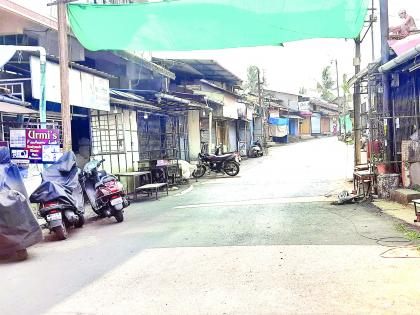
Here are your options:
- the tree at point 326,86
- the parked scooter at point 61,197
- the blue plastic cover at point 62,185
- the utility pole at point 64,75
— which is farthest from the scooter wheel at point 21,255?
the tree at point 326,86

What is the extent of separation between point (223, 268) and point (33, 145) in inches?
213

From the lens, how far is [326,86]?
72562 mm

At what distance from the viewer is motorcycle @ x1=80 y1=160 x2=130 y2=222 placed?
9.02 metres

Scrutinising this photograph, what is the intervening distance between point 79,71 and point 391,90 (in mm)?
7928

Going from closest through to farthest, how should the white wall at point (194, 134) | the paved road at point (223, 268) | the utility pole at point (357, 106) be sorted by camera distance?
the paved road at point (223, 268)
the utility pole at point (357, 106)
the white wall at point (194, 134)

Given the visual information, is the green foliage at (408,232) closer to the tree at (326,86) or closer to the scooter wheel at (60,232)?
the scooter wheel at (60,232)

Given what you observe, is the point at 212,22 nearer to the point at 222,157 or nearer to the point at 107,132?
the point at 107,132

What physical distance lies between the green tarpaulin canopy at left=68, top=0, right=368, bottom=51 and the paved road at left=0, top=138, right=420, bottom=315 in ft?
11.2

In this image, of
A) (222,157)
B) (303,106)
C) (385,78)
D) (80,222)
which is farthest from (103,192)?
(303,106)

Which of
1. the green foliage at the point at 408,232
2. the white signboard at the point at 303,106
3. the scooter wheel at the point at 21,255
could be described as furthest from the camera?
the white signboard at the point at 303,106

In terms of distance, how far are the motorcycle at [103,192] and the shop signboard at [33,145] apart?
0.82 metres

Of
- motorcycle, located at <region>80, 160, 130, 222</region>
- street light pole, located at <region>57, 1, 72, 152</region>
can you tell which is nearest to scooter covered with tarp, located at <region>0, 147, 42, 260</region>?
motorcycle, located at <region>80, 160, 130, 222</region>

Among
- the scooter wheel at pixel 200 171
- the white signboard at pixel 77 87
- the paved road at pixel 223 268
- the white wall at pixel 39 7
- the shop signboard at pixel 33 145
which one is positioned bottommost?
the paved road at pixel 223 268

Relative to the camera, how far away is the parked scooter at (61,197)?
7.66m
